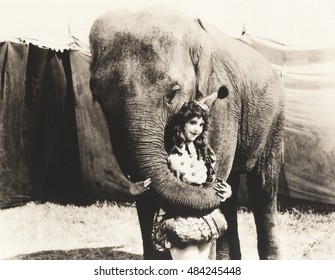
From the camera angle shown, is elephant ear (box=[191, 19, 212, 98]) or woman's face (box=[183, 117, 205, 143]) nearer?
woman's face (box=[183, 117, 205, 143])

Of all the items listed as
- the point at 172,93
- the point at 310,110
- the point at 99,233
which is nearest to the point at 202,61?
the point at 172,93

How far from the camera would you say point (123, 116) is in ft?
11.9

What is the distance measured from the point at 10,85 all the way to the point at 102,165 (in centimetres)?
111

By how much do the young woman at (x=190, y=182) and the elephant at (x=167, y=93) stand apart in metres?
0.06

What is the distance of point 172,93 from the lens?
3.72m

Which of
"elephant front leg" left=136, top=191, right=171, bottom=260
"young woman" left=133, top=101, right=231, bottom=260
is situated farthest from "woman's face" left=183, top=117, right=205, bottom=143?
"elephant front leg" left=136, top=191, right=171, bottom=260

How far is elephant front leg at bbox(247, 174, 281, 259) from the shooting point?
→ 184 inches

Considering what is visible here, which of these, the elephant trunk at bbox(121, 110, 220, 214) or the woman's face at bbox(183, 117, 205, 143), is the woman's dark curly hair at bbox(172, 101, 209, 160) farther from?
the elephant trunk at bbox(121, 110, 220, 214)

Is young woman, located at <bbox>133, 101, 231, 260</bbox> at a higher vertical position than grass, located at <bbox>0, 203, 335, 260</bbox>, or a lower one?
higher

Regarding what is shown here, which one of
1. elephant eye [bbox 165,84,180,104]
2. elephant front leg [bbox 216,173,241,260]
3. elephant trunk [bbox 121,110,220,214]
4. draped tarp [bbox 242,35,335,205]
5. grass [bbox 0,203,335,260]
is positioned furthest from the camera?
draped tarp [bbox 242,35,335,205]

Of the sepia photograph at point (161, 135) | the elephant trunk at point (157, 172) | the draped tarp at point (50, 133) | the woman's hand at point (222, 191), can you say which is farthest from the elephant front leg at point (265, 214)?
the draped tarp at point (50, 133)

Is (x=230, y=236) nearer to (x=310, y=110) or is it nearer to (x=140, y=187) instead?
(x=140, y=187)

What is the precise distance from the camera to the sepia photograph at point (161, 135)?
366cm
